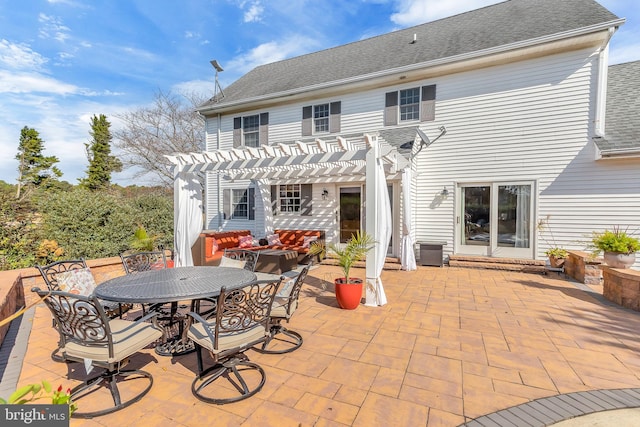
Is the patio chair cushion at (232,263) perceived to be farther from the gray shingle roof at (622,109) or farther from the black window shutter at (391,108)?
the gray shingle roof at (622,109)

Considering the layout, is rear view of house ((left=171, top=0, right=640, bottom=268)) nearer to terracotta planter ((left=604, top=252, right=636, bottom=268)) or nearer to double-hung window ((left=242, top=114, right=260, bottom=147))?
double-hung window ((left=242, top=114, right=260, bottom=147))

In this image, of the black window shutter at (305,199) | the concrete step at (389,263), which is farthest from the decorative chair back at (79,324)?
the black window shutter at (305,199)

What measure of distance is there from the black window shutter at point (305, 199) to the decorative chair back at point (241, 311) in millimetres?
6858

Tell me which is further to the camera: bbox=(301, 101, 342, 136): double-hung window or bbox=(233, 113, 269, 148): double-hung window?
bbox=(233, 113, 269, 148): double-hung window

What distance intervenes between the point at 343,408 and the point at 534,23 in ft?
Result: 32.5

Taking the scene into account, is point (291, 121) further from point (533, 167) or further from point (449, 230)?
point (533, 167)

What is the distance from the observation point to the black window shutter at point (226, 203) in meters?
10.9

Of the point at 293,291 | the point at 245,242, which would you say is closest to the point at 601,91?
the point at 293,291

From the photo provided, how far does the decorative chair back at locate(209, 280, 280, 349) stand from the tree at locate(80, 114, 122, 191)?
25.4m

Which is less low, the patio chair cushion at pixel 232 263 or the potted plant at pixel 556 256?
the patio chair cushion at pixel 232 263

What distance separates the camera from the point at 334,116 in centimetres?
943

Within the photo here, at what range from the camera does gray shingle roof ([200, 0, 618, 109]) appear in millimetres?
7180

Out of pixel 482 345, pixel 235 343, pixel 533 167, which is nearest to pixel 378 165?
pixel 482 345

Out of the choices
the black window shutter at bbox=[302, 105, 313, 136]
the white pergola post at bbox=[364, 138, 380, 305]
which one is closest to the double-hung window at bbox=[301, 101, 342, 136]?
the black window shutter at bbox=[302, 105, 313, 136]
